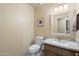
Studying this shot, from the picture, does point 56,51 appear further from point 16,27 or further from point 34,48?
point 16,27

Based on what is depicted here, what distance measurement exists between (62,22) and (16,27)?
1.85 ft

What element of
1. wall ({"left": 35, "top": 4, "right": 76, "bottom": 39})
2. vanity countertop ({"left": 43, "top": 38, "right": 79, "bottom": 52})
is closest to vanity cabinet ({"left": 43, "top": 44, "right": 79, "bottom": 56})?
vanity countertop ({"left": 43, "top": 38, "right": 79, "bottom": 52})

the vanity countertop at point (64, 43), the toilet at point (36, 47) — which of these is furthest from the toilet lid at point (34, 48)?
the vanity countertop at point (64, 43)

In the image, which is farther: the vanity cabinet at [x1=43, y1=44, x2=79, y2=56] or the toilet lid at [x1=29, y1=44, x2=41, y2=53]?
the toilet lid at [x1=29, y1=44, x2=41, y2=53]

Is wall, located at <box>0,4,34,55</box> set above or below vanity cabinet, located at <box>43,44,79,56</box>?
above

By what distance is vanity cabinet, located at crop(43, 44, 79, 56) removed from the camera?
4.44ft

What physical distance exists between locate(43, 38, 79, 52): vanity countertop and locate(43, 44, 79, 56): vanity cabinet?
0.04 meters

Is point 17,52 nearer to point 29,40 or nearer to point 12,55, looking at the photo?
point 12,55

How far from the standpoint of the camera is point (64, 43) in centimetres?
141

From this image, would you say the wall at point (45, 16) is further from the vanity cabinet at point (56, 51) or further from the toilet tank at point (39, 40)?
the vanity cabinet at point (56, 51)

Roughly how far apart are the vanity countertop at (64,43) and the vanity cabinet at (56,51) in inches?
1.4

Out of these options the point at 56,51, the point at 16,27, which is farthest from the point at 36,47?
the point at 16,27

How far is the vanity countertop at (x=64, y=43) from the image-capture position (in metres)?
1.34

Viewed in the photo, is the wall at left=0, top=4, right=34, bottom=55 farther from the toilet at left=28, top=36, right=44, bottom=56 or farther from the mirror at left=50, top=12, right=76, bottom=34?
the mirror at left=50, top=12, right=76, bottom=34
